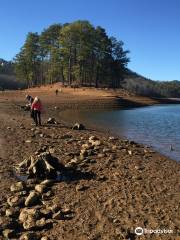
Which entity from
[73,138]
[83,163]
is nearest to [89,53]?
[73,138]

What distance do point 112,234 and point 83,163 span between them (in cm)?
624

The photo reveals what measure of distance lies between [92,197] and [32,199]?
1674 mm

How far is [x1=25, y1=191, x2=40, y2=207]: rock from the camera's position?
10.7m

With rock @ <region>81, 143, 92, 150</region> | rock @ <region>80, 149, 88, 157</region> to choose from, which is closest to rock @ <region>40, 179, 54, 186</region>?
rock @ <region>80, 149, 88, 157</region>

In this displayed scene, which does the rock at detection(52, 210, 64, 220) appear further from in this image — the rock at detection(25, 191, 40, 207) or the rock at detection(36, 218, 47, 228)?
the rock at detection(25, 191, 40, 207)

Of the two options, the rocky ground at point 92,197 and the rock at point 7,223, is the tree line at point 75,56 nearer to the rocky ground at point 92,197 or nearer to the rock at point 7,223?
the rocky ground at point 92,197

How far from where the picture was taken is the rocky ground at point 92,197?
926cm

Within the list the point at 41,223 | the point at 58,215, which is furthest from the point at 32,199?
the point at 41,223

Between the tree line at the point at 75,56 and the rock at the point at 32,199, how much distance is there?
8160cm

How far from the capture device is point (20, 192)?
1150 cm

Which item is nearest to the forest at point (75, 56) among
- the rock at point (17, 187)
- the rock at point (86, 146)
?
the rock at point (86, 146)

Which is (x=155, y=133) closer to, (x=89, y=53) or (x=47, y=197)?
(x=47, y=197)

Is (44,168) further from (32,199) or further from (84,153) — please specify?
(84,153)

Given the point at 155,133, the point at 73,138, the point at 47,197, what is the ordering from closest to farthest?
1. the point at 47,197
2. the point at 73,138
3. the point at 155,133
